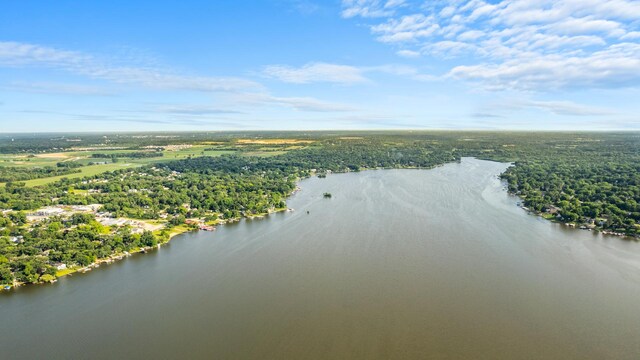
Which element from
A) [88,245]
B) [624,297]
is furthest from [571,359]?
[88,245]

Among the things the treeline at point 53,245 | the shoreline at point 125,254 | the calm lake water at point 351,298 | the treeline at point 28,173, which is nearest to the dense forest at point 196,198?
the treeline at point 53,245

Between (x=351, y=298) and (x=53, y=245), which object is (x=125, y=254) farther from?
(x=351, y=298)

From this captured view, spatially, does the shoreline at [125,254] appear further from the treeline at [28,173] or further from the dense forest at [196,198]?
the treeline at [28,173]

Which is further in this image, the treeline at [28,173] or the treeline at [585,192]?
the treeline at [28,173]

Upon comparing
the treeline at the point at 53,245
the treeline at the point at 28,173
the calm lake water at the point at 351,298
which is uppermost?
the treeline at the point at 28,173

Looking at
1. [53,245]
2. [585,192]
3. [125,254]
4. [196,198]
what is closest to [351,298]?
[125,254]

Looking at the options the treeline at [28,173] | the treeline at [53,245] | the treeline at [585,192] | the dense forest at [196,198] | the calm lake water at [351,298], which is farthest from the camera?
the treeline at [28,173]

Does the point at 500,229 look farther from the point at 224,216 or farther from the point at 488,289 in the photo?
the point at 224,216

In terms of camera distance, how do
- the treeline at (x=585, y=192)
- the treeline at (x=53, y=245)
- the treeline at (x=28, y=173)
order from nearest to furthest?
the treeline at (x=53, y=245), the treeline at (x=585, y=192), the treeline at (x=28, y=173)
